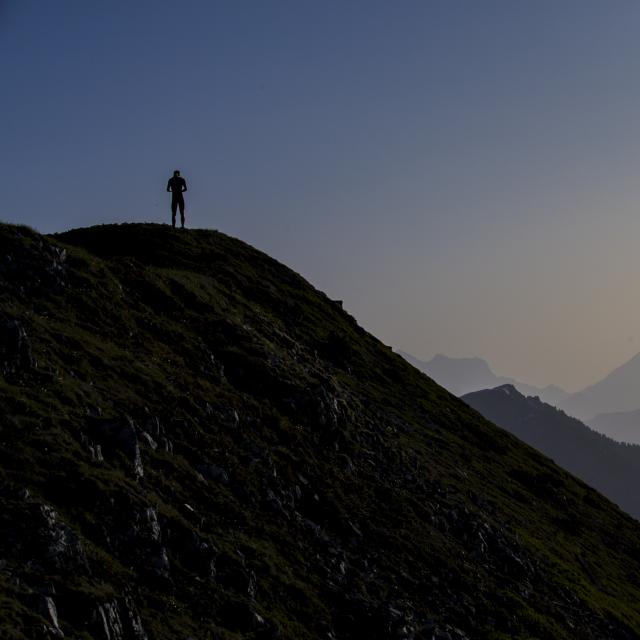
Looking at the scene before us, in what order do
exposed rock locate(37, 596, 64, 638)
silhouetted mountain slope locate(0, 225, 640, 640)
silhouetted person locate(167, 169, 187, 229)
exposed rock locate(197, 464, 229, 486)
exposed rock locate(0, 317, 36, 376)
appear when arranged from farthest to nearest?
1. silhouetted person locate(167, 169, 187, 229)
2. exposed rock locate(197, 464, 229, 486)
3. exposed rock locate(0, 317, 36, 376)
4. silhouetted mountain slope locate(0, 225, 640, 640)
5. exposed rock locate(37, 596, 64, 638)

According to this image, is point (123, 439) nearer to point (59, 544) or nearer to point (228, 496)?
point (228, 496)

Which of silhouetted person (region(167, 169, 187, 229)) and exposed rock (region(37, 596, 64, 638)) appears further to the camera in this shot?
silhouetted person (region(167, 169, 187, 229))

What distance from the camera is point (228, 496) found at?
1316 inches

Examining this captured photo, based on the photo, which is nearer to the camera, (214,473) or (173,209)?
(214,473)

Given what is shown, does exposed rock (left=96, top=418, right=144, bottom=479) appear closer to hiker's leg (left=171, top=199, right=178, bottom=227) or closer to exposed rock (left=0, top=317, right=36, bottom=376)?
exposed rock (left=0, top=317, right=36, bottom=376)

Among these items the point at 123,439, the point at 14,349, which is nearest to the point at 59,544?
the point at 123,439

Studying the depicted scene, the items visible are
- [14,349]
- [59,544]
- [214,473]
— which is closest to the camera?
[59,544]

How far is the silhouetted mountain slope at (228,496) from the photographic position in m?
25.5

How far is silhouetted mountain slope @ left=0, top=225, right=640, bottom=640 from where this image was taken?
83.6 ft

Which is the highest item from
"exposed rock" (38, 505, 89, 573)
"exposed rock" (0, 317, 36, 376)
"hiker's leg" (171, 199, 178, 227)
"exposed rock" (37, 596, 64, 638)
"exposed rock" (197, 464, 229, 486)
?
"hiker's leg" (171, 199, 178, 227)

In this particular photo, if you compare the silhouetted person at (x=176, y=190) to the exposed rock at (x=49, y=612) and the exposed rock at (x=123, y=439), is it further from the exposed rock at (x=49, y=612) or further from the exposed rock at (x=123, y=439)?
the exposed rock at (x=49, y=612)

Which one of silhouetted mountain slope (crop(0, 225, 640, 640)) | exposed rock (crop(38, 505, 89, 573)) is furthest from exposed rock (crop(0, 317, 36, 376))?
exposed rock (crop(38, 505, 89, 573))

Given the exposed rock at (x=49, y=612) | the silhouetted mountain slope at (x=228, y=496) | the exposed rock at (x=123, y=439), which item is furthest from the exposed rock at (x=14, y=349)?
the exposed rock at (x=49, y=612)

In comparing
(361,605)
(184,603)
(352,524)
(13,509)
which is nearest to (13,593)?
(13,509)
